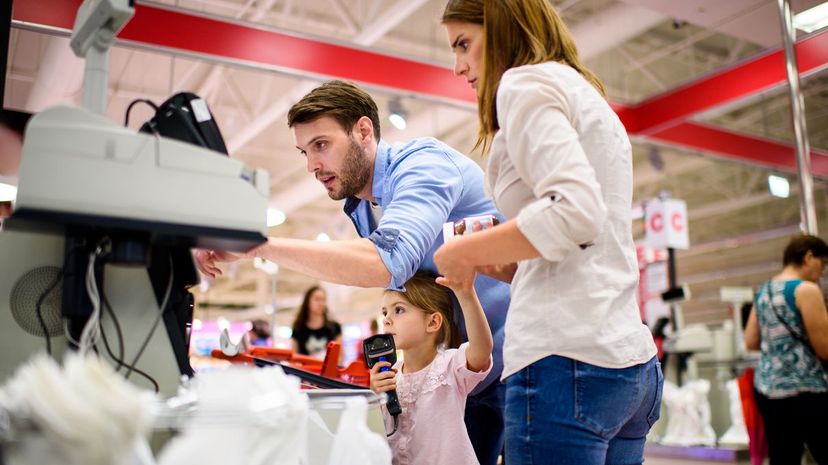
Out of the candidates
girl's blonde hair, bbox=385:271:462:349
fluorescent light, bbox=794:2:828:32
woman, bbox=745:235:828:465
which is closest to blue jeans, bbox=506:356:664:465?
girl's blonde hair, bbox=385:271:462:349

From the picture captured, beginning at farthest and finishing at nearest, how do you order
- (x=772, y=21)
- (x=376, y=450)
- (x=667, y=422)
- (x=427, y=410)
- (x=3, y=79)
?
1. (x=667, y=422)
2. (x=772, y=21)
3. (x=3, y=79)
4. (x=427, y=410)
5. (x=376, y=450)

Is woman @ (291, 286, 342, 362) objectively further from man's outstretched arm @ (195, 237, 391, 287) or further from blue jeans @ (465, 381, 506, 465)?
man's outstretched arm @ (195, 237, 391, 287)

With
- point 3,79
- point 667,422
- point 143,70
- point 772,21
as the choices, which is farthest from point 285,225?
point 3,79

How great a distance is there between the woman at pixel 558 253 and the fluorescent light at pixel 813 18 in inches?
166

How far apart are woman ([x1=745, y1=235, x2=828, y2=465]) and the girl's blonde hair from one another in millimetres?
2370

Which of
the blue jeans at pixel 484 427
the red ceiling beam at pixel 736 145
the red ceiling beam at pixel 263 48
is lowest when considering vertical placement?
the blue jeans at pixel 484 427

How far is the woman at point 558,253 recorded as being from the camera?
115cm

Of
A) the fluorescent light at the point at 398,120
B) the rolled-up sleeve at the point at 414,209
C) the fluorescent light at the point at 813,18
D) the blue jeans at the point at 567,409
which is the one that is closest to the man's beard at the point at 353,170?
the rolled-up sleeve at the point at 414,209

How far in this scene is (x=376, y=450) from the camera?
3.79ft

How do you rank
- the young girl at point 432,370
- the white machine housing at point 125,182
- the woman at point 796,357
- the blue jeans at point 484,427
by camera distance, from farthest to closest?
the woman at point 796,357
the blue jeans at point 484,427
the young girl at point 432,370
the white machine housing at point 125,182

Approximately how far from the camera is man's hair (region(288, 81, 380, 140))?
2.08 metres

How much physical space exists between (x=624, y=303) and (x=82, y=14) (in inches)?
41.2

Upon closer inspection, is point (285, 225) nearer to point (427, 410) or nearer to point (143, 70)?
point (143, 70)

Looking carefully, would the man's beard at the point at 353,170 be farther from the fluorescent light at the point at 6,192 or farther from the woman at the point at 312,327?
the woman at the point at 312,327
